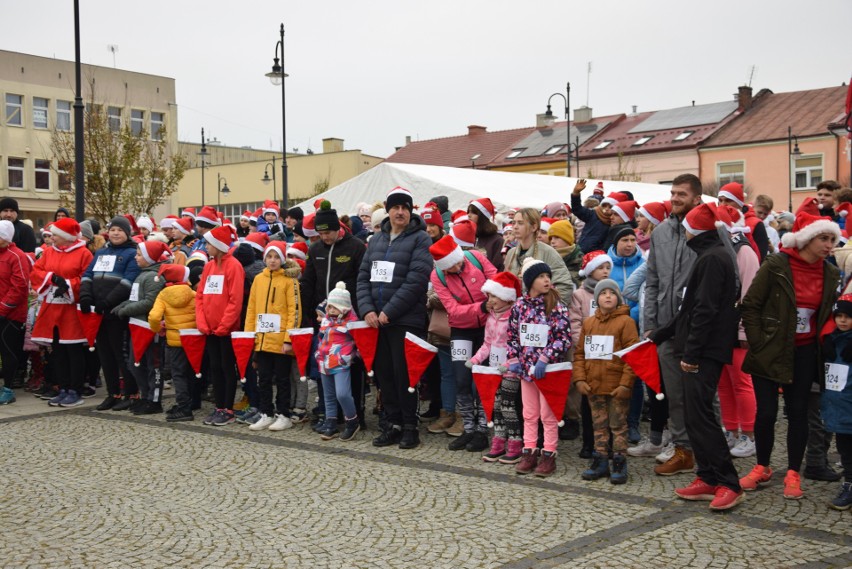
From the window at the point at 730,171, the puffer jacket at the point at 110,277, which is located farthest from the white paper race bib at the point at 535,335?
the window at the point at 730,171

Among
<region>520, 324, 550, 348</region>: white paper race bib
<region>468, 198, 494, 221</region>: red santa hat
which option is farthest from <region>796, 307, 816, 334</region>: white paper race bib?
<region>468, 198, 494, 221</region>: red santa hat

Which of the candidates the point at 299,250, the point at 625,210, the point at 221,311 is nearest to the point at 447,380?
the point at 221,311

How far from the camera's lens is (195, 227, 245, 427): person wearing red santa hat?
920cm

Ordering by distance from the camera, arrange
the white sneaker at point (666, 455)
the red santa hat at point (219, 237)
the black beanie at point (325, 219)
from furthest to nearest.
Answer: the red santa hat at point (219, 237)
the black beanie at point (325, 219)
the white sneaker at point (666, 455)

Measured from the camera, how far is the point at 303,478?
277 inches

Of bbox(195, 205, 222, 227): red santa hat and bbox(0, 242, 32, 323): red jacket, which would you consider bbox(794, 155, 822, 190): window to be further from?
bbox(0, 242, 32, 323): red jacket

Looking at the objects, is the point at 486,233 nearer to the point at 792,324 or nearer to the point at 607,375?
the point at 607,375

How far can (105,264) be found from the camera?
400 inches

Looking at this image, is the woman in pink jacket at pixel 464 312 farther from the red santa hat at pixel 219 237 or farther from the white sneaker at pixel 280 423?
the red santa hat at pixel 219 237

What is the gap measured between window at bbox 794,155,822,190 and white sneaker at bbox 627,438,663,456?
1677 inches

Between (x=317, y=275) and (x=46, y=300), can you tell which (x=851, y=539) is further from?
(x=46, y=300)

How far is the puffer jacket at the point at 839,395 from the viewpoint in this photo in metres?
5.91

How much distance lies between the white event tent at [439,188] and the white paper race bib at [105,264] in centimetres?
597

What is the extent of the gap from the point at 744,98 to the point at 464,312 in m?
47.1
